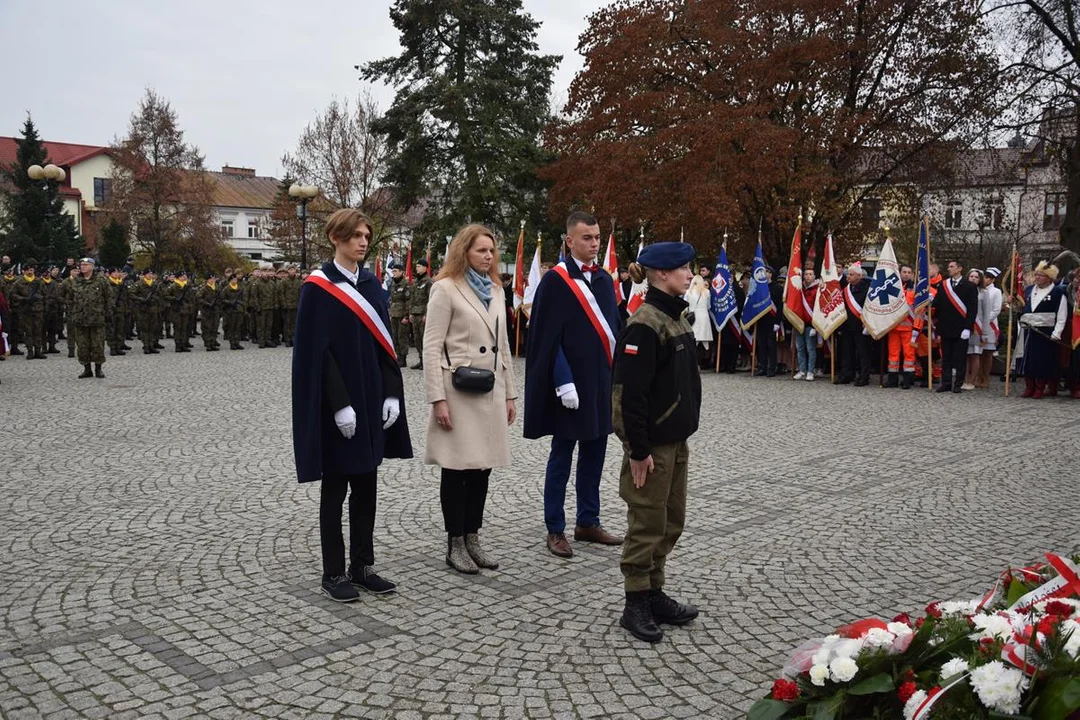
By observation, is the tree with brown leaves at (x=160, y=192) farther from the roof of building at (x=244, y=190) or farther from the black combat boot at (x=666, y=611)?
the black combat boot at (x=666, y=611)

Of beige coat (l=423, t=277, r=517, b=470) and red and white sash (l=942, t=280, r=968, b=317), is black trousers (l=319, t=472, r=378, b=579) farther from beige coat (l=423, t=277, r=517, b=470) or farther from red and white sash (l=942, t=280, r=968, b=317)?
red and white sash (l=942, t=280, r=968, b=317)

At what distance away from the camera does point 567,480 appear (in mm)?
5703

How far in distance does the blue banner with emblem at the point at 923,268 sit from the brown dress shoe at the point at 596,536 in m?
10.9

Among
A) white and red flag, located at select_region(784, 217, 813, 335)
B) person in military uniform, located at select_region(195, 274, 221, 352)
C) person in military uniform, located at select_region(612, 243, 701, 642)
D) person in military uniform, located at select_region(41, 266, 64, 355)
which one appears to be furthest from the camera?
person in military uniform, located at select_region(195, 274, 221, 352)

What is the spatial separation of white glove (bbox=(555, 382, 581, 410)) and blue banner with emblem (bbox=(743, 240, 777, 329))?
1246 centimetres

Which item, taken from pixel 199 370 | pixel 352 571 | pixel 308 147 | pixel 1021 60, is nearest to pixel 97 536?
pixel 352 571

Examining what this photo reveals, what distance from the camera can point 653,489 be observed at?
4207 mm

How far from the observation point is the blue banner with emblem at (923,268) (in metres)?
14.7

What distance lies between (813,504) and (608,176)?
619 inches

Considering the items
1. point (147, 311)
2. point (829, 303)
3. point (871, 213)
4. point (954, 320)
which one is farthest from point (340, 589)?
point (871, 213)

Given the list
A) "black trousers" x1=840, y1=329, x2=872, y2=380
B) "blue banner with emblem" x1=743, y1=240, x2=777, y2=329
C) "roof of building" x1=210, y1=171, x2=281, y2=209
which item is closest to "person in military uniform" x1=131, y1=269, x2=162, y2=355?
"blue banner with emblem" x1=743, y1=240, x2=777, y2=329

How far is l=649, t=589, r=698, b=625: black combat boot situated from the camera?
4418mm

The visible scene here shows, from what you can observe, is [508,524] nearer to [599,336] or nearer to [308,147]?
[599,336]

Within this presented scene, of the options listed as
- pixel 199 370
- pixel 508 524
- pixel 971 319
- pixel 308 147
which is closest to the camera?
Answer: pixel 508 524
